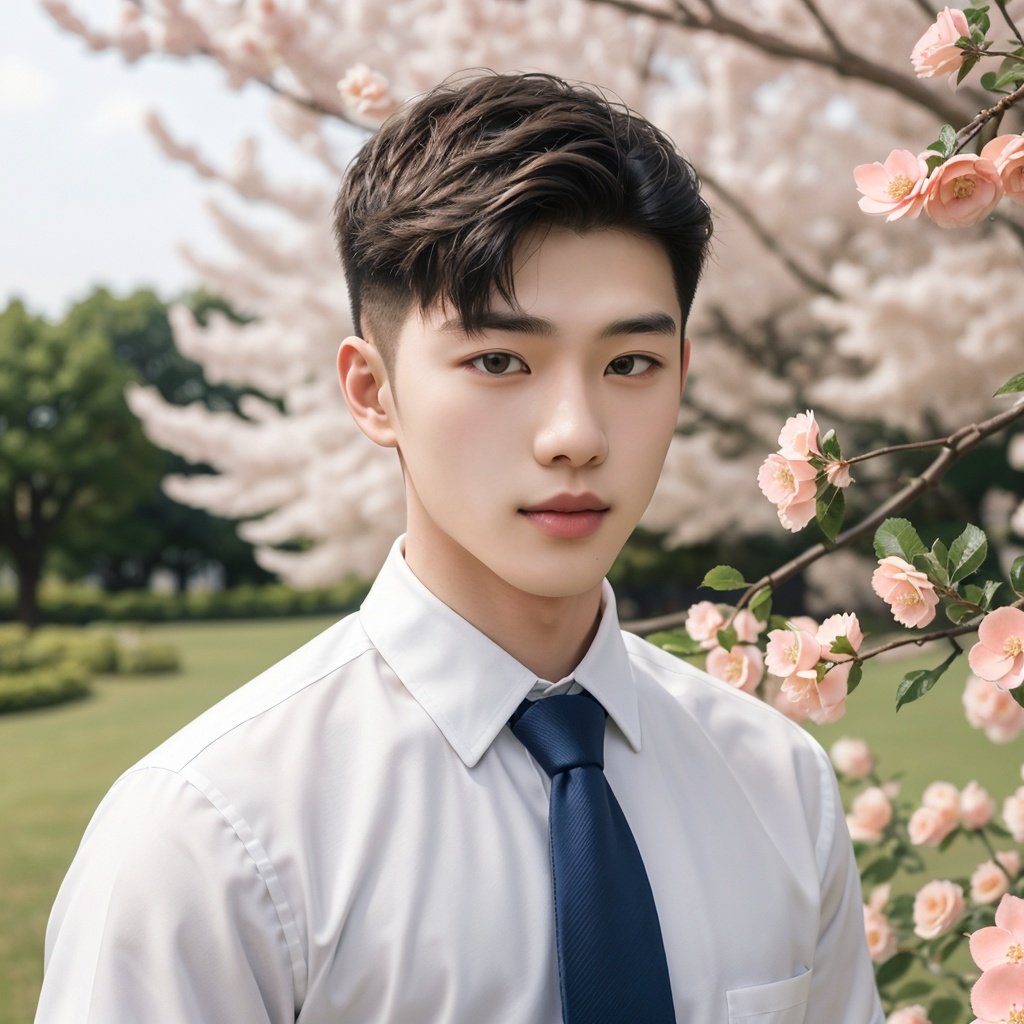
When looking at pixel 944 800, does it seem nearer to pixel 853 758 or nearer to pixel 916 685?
pixel 853 758

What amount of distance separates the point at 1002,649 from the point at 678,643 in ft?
2.98

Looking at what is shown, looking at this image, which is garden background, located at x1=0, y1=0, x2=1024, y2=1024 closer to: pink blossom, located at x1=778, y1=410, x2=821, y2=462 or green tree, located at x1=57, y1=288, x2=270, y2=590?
pink blossom, located at x1=778, y1=410, x2=821, y2=462

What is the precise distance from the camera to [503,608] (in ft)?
5.44

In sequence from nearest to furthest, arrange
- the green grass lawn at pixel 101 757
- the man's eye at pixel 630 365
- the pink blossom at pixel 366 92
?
the man's eye at pixel 630 365, the pink blossom at pixel 366 92, the green grass lawn at pixel 101 757

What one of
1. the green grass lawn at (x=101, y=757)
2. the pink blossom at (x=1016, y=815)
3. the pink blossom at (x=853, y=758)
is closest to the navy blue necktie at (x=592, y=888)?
the pink blossom at (x=1016, y=815)

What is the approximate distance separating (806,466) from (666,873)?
1.93 ft

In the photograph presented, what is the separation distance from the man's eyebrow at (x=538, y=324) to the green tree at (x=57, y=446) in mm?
32591

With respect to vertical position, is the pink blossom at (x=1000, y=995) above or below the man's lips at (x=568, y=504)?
below

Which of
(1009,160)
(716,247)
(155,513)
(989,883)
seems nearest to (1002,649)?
(1009,160)

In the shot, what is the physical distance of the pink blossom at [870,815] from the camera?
2920mm

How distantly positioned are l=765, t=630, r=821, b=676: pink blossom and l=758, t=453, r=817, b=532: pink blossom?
0.15 metres

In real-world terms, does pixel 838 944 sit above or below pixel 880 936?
above

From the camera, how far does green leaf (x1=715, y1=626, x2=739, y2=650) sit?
2209 mm

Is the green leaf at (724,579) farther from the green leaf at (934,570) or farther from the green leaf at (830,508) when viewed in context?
the green leaf at (934,570)
